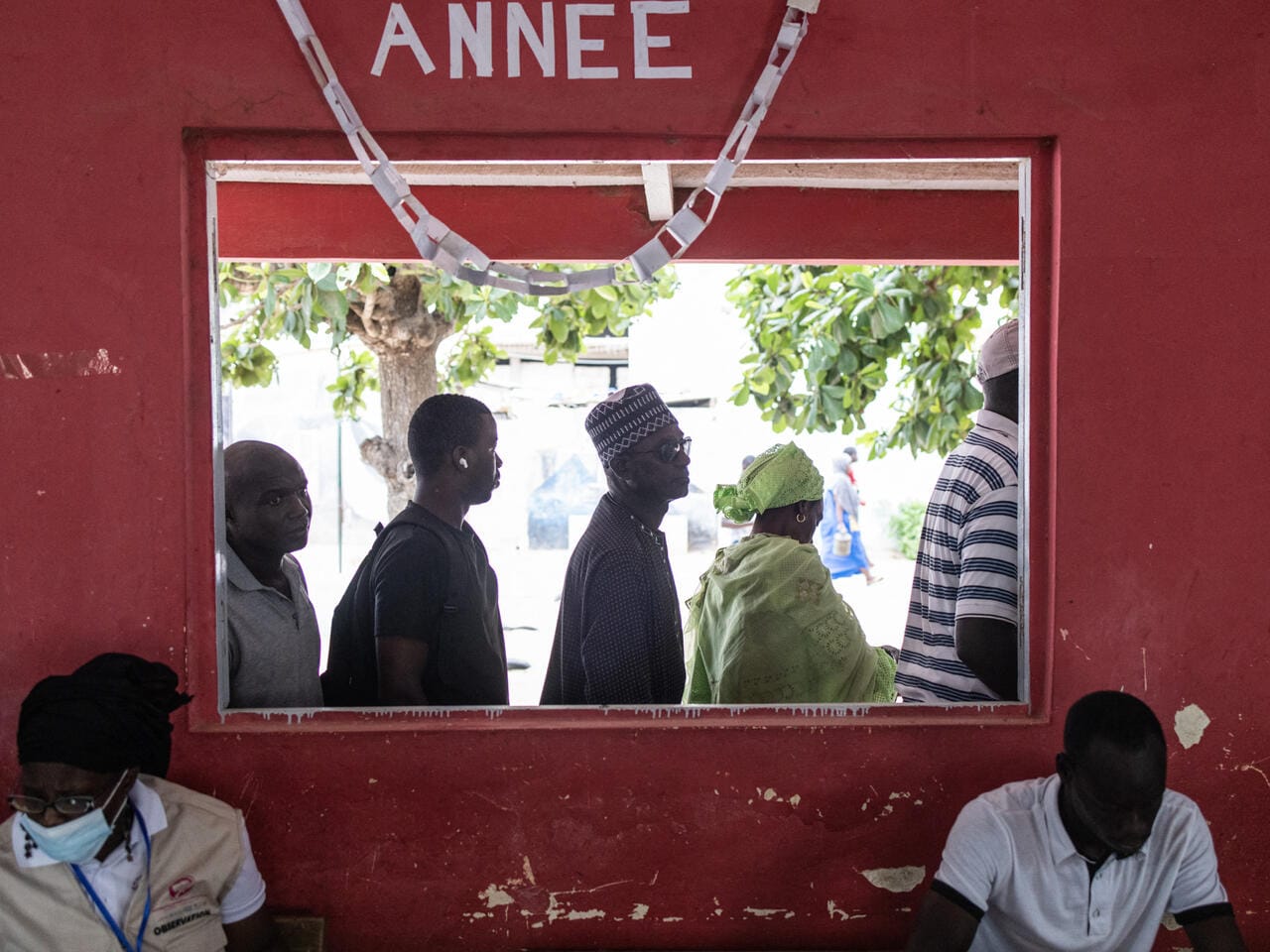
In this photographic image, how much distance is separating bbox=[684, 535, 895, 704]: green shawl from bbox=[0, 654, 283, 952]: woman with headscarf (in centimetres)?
122

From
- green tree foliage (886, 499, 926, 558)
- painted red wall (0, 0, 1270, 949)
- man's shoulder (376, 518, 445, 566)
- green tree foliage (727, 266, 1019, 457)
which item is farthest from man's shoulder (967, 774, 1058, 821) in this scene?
green tree foliage (886, 499, 926, 558)

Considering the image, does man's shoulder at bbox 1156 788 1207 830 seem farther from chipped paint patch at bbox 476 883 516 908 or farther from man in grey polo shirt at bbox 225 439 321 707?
man in grey polo shirt at bbox 225 439 321 707

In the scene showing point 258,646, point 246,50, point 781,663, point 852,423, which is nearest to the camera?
point 246,50

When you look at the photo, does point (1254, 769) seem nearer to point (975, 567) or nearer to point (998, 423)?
point (975, 567)

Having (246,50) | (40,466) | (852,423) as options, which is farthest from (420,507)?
(852,423)

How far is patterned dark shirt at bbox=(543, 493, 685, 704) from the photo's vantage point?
2.83 m

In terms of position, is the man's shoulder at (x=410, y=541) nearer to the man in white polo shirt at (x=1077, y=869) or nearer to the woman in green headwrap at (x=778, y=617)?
the woman in green headwrap at (x=778, y=617)

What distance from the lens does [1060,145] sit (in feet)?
8.33

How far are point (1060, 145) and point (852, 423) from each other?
4.22m

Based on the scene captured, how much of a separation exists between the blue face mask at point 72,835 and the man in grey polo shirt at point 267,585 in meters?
0.57

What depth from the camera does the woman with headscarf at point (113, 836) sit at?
2.11 m

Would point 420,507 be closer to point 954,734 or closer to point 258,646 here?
point 258,646

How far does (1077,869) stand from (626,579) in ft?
3.88

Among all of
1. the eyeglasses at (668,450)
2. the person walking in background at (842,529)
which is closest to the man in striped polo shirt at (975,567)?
the eyeglasses at (668,450)
